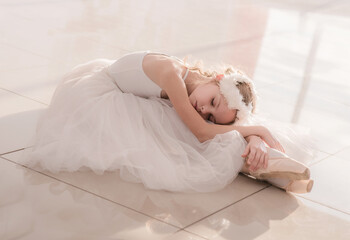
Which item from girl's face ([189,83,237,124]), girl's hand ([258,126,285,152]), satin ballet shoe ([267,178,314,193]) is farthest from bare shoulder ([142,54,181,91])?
satin ballet shoe ([267,178,314,193])

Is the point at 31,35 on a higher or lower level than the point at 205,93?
lower

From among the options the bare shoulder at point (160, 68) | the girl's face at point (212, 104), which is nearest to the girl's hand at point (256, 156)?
the girl's face at point (212, 104)

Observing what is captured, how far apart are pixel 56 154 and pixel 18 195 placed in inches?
13.1

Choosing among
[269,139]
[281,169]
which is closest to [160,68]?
[269,139]

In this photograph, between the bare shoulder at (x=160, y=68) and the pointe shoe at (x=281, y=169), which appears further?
the bare shoulder at (x=160, y=68)

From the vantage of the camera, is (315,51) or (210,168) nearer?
(210,168)

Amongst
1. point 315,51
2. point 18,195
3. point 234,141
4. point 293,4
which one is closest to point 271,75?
point 315,51

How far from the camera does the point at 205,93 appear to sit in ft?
→ 9.15

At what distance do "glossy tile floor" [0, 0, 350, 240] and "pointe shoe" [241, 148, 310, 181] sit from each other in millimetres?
69

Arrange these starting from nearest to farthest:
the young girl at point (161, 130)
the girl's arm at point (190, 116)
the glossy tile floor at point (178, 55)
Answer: the glossy tile floor at point (178, 55), the young girl at point (161, 130), the girl's arm at point (190, 116)

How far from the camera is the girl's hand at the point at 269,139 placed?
2.72m

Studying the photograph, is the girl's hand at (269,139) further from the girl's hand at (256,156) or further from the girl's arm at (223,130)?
the girl's hand at (256,156)

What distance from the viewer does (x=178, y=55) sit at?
475cm

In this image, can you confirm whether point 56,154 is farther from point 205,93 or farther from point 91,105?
point 205,93
